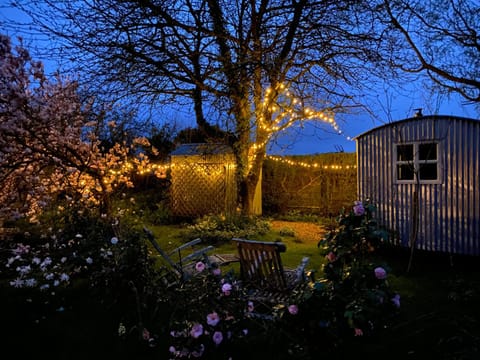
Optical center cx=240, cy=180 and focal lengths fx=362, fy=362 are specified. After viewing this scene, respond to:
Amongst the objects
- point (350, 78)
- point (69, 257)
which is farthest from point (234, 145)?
point (69, 257)

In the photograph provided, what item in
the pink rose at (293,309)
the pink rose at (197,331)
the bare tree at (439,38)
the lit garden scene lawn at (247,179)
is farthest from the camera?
the bare tree at (439,38)

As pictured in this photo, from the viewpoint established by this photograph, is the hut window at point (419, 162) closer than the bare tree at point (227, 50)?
No

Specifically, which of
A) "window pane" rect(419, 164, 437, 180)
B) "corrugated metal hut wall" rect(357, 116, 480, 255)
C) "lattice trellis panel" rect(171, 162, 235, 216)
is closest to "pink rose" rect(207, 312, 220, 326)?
"corrugated metal hut wall" rect(357, 116, 480, 255)

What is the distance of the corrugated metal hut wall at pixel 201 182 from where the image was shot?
36.6ft

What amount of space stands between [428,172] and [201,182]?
22.6ft

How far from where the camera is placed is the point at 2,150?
17.8 ft

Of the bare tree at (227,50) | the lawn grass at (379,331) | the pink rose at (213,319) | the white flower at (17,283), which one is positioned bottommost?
the lawn grass at (379,331)

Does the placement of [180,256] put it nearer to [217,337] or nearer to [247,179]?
[217,337]

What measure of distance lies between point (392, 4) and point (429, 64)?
142 cm

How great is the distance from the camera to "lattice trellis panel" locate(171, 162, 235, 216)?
11.2m

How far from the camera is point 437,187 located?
252 inches

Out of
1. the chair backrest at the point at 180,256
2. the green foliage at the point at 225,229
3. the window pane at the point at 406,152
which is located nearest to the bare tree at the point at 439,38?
the window pane at the point at 406,152

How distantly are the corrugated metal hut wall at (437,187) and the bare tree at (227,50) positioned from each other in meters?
1.89

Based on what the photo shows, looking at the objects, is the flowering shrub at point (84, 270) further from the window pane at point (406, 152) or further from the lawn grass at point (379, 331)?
the window pane at point (406, 152)
